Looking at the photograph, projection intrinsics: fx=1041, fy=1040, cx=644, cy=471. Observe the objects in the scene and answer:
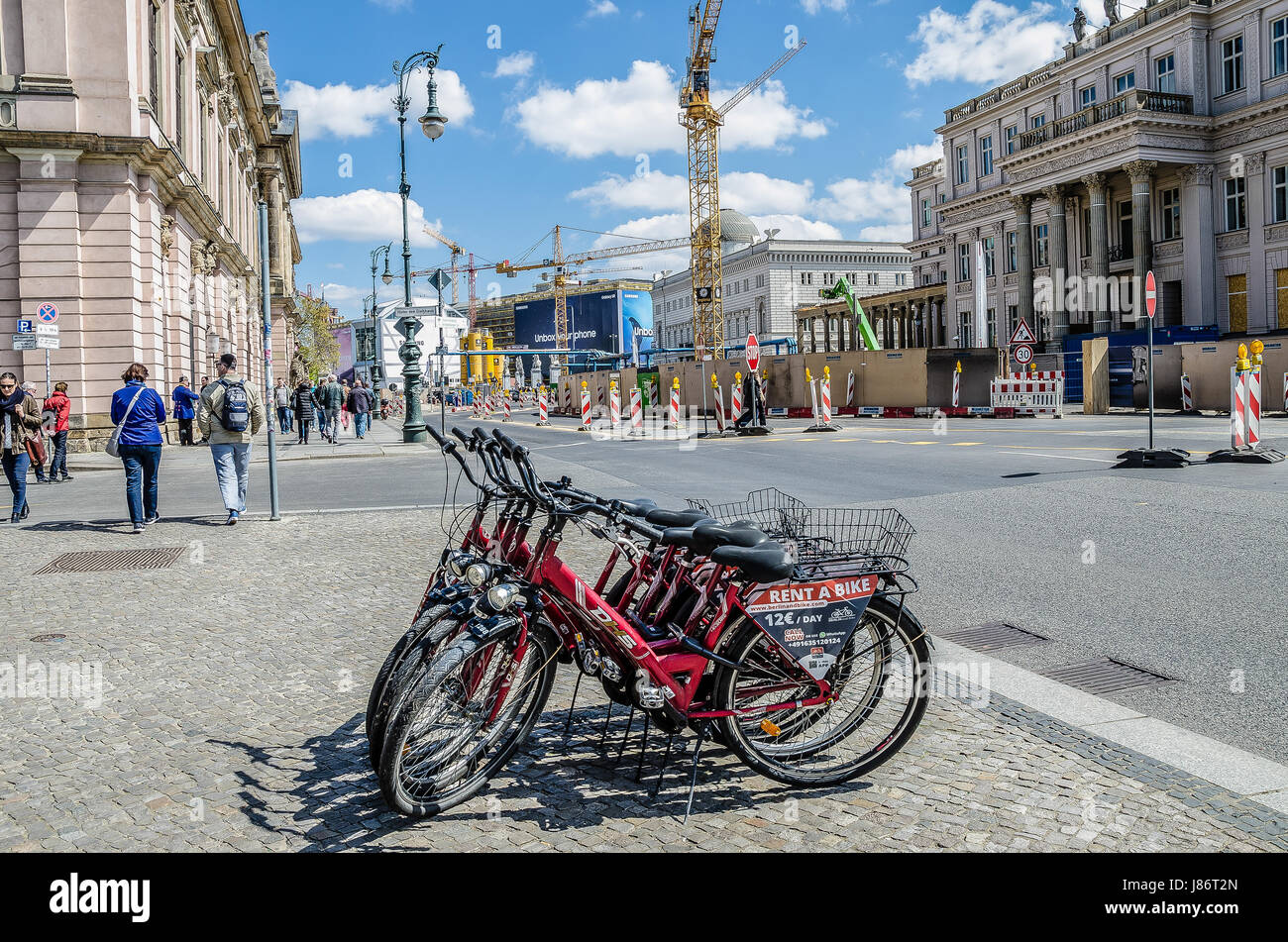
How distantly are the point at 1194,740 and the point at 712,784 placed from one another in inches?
81.0

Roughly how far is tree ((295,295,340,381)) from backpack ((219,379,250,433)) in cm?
5761

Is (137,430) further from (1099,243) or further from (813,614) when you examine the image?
(1099,243)

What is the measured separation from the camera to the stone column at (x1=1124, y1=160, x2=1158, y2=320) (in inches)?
1975

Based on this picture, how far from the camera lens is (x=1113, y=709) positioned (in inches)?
187

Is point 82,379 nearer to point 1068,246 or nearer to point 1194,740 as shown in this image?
point 1194,740

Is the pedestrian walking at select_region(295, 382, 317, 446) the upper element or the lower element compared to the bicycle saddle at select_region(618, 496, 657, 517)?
upper

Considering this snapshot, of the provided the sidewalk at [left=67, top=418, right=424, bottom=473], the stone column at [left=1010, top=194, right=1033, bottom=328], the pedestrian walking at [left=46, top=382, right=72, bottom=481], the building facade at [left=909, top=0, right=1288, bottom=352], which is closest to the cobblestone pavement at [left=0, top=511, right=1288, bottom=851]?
the pedestrian walking at [left=46, top=382, right=72, bottom=481]

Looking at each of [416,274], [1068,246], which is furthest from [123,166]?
[1068,246]

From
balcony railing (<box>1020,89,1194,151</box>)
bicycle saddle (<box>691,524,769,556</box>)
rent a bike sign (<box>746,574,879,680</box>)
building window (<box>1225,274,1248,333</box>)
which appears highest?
balcony railing (<box>1020,89,1194,151</box>)

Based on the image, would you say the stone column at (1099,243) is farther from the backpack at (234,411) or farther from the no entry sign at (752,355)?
the backpack at (234,411)

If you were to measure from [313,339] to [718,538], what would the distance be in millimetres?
75708

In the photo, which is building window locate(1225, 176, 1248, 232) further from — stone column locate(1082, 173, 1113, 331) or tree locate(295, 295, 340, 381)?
tree locate(295, 295, 340, 381)

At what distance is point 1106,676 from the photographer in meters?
5.35
